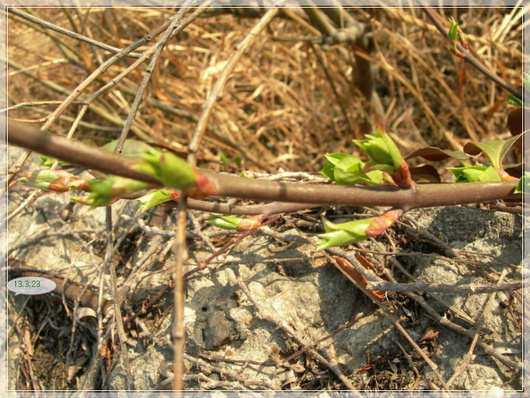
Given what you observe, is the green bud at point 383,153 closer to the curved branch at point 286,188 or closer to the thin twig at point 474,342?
the curved branch at point 286,188

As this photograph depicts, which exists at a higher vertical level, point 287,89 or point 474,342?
point 287,89

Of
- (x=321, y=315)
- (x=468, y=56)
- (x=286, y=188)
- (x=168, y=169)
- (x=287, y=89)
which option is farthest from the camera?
(x=287, y=89)

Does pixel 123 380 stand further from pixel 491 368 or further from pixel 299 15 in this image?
pixel 299 15

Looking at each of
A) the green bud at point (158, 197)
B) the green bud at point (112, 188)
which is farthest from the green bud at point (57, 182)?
the green bud at point (112, 188)

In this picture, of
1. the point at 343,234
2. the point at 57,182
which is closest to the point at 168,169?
the point at 343,234

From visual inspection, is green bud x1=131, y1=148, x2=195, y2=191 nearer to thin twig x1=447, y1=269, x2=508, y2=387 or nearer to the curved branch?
the curved branch

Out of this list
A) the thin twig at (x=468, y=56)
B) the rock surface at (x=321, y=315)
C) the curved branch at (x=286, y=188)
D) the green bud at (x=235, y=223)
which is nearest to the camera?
the curved branch at (x=286, y=188)

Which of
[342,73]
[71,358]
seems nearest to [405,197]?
[71,358]

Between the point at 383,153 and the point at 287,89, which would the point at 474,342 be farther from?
the point at 287,89
